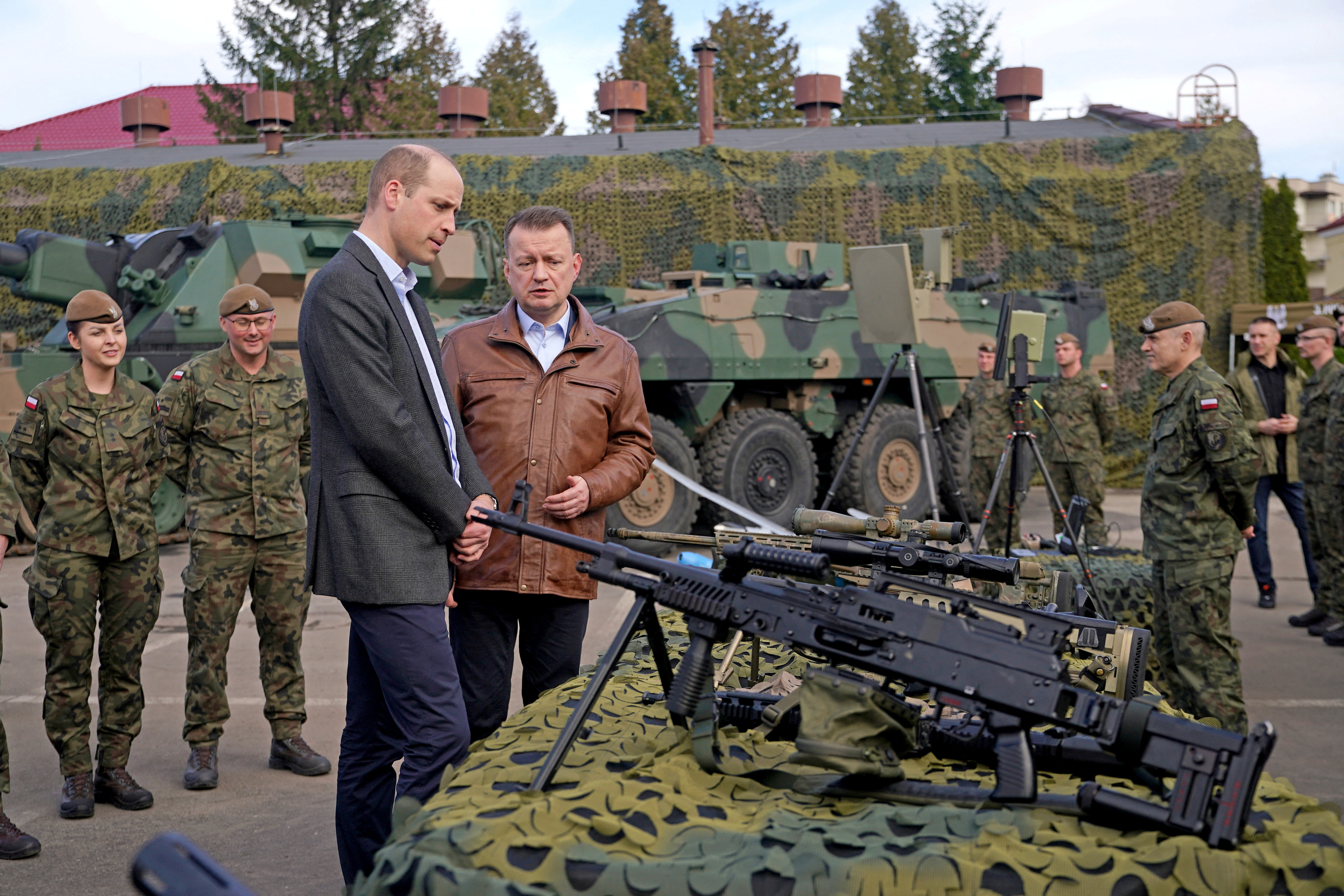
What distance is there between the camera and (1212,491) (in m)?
4.57

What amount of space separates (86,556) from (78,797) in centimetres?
81

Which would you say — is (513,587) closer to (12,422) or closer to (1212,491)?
(1212,491)

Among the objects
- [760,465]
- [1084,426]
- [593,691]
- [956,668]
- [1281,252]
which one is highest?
[1281,252]

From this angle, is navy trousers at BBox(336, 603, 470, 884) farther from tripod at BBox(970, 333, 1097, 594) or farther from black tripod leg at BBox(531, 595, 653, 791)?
tripod at BBox(970, 333, 1097, 594)

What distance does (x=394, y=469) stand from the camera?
8.59 ft

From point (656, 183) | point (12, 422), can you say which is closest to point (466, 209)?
point (656, 183)

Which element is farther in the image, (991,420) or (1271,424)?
(991,420)

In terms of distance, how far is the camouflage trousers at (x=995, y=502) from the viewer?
826 centimetres

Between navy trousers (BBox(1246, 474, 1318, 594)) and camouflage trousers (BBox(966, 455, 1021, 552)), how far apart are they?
1.44 metres

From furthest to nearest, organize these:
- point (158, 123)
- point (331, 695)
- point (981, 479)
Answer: point (158, 123), point (981, 479), point (331, 695)

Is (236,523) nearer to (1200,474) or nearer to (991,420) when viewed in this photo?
(1200,474)

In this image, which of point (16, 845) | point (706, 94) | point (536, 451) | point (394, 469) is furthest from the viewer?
point (706, 94)

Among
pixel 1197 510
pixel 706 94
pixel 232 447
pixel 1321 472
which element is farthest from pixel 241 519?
pixel 706 94

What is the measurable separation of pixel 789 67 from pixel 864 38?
3.89 meters
